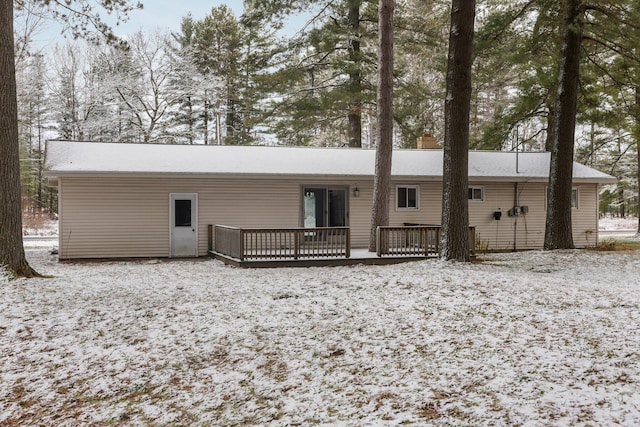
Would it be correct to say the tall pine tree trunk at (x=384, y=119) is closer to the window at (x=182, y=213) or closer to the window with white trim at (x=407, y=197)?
the window with white trim at (x=407, y=197)

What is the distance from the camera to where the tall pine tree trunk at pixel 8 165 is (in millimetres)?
8070

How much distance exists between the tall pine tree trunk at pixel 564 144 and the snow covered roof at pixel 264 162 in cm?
254

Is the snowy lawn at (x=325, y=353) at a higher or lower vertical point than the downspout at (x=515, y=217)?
lower

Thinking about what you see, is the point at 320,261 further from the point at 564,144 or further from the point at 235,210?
the point at 564,144

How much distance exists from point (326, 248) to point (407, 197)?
4719 mm

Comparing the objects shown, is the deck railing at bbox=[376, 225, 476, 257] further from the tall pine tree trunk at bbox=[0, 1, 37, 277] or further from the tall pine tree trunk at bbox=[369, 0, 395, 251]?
the tall pine tree trunk at bbox=[0, 1, 37, 277]

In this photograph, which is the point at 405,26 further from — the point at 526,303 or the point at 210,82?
the point at 526,303

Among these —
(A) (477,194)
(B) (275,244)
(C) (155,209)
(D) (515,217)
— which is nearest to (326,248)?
(B) (275,244)

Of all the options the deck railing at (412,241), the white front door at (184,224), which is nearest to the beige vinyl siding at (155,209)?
the white front door at (184,224)

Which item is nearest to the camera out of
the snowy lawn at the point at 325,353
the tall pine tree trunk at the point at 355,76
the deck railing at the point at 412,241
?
the snowy lawn at the point at 325,353

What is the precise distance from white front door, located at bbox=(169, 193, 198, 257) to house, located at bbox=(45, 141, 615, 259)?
3 centimetres

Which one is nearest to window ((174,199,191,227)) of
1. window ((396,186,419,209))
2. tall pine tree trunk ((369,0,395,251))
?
tall pine tree trunk ((369,0,395,251))

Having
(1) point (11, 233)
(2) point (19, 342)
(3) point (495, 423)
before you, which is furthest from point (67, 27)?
(3) point (495, 423)

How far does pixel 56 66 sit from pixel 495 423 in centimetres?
3212
